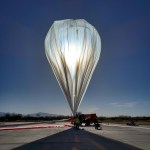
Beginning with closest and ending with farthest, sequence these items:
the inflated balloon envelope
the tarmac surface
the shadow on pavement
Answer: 1. the shadow on pavement
2. the tarmac surface
3. the inflated balloon envelope

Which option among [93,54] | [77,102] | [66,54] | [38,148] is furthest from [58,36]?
[38,148]

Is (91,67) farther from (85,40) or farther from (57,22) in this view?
(57,22)

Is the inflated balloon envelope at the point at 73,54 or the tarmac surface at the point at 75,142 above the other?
the inflated balloon envelope at the point at 73,54

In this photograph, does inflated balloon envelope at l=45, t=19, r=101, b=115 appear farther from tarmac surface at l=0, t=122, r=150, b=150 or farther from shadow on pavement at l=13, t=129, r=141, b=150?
shadow on pavement at l=13, t=129, r=141, b=150

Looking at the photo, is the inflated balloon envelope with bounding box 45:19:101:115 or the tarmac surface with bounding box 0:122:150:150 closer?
the tarmac surface with bounding box 0:122:150:150

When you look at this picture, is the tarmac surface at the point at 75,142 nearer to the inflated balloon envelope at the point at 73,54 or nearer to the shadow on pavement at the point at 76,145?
the shadow on pavement at the point at 76,145

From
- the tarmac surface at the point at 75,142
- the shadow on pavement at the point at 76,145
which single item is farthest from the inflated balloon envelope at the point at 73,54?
the shadow on pavement at the point at 76,145

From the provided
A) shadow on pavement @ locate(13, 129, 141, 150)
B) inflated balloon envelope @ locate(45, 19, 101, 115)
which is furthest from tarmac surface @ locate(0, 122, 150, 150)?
inflated balloon envelope @ locate(45, 19, 101, 115)

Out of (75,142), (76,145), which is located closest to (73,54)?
(75,142)
